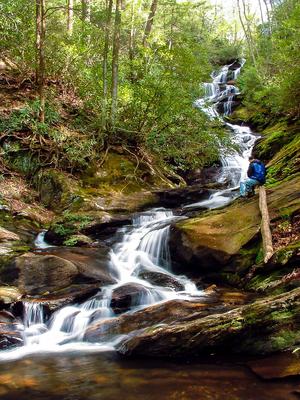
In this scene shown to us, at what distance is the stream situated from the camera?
448cm

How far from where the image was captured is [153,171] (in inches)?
611

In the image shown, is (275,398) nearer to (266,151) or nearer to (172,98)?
(172,98)

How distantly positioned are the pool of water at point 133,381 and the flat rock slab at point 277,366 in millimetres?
91

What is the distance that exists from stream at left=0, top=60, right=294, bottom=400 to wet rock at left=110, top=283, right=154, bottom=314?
3 centimetres

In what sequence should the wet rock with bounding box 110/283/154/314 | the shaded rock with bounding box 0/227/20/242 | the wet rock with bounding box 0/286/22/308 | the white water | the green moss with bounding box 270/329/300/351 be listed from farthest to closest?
the shaded rock with bounding box 0/227/20/242 → the wet rock with bounding box 110/283/154/314 → the wet rock with bounding box 0/286/22/308 → the white water → the green moss with bounding box 270/329/300/351

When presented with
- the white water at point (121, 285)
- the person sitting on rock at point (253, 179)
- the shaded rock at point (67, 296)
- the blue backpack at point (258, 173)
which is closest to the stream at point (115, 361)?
the white water at point (121, 285)

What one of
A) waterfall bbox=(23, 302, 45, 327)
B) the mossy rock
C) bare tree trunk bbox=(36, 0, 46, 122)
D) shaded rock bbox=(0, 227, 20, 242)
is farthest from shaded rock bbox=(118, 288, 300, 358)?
bare tree trunk bbox=(36, 0, 46, 122)

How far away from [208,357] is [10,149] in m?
10.5

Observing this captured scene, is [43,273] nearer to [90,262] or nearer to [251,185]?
[90,262]

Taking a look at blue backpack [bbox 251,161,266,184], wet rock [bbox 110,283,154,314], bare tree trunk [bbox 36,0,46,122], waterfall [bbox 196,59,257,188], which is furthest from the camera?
waterfall [bbox 196,59,257,188]

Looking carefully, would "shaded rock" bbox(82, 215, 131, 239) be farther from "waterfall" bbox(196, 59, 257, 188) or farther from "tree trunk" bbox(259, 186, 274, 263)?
"tree trunk" bbox(259, 186, 274, 263)

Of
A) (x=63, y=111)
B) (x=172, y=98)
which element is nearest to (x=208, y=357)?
(x=172, y=98)

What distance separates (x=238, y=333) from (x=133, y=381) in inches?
58.6

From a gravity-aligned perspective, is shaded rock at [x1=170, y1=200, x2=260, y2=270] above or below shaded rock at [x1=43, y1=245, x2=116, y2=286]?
above
